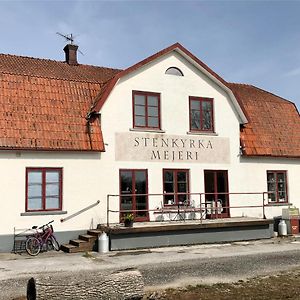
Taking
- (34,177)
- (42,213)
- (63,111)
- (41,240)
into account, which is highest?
(63,111)

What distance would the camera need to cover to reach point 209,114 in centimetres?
2003

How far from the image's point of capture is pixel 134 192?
17.9 m

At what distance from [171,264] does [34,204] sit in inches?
238

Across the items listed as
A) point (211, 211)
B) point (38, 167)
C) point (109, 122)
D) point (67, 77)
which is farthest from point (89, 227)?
point (67, 77)

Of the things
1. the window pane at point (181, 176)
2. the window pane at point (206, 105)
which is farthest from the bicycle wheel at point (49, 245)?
the window pane at point (206, 105)

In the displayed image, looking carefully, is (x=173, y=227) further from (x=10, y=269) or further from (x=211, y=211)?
(x=10, y=269)

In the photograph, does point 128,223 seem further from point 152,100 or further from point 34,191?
point 152,100

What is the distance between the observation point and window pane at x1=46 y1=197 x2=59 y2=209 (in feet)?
53.5

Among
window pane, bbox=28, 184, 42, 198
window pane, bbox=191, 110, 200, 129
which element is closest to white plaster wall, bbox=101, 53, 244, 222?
window pane, bbox=191, 110, 200, 129

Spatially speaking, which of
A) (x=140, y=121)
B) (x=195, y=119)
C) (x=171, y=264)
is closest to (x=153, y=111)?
(x=140, y=121)

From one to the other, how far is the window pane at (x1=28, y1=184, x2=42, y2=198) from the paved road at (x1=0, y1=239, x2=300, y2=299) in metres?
2.17

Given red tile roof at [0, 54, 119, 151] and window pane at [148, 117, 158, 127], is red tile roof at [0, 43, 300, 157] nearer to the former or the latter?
red tile roof at [0, 54, 119, 151]

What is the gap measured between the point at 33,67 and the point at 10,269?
1065cm

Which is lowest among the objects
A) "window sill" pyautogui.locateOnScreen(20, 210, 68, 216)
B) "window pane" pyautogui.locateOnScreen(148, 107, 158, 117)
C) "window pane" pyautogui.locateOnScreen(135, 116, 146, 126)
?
"window sill" pyautogui.locateOnScreen(20, 210, 68, 216)
